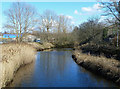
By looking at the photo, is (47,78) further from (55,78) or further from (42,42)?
(42,42)

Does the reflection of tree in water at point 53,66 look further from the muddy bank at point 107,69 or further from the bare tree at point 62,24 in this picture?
the bare tree at point 62,24

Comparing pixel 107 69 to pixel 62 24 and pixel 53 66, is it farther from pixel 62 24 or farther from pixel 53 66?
pixel 62 24

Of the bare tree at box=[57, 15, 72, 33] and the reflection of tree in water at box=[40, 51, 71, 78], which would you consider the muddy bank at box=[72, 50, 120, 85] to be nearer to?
the reflection of tree in water at box=[40, 51, 71, 78]

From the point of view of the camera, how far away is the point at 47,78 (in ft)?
28.8

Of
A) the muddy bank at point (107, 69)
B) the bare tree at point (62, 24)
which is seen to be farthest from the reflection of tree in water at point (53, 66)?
the bare tree at point (62, 24)

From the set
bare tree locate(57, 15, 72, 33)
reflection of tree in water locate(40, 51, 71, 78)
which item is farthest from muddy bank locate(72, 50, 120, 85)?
bare tree locate(57, 15, 72, 33)

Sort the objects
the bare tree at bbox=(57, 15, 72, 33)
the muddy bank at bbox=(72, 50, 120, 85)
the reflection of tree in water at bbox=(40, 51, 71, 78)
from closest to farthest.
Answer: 1. the muddy bank at bbox=(72, 50, 120, 85)
2. the reflection of tree in water at bbox=(40, 51, 71, 78)
3. the bare tree at bbox=(57, 15, 72, 33)

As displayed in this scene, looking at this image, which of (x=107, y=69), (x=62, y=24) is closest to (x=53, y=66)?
(x=107, y=69)

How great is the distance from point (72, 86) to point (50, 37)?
3563 cm

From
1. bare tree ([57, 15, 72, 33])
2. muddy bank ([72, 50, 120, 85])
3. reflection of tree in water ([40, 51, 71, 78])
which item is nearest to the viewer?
muddy bank ([72, 50, 120, 85])

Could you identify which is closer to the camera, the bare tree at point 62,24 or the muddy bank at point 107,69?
the muddy bank at point 107,69

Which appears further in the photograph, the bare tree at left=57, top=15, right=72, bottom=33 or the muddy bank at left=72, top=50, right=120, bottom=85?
the bare tree at left=57, top=15, right=72, bottom=33

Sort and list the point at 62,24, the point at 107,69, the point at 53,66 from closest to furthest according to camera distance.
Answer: the point at 107,69 < the point at 53,66 < the point at 62,24

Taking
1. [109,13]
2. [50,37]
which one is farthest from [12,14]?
[109,13]
